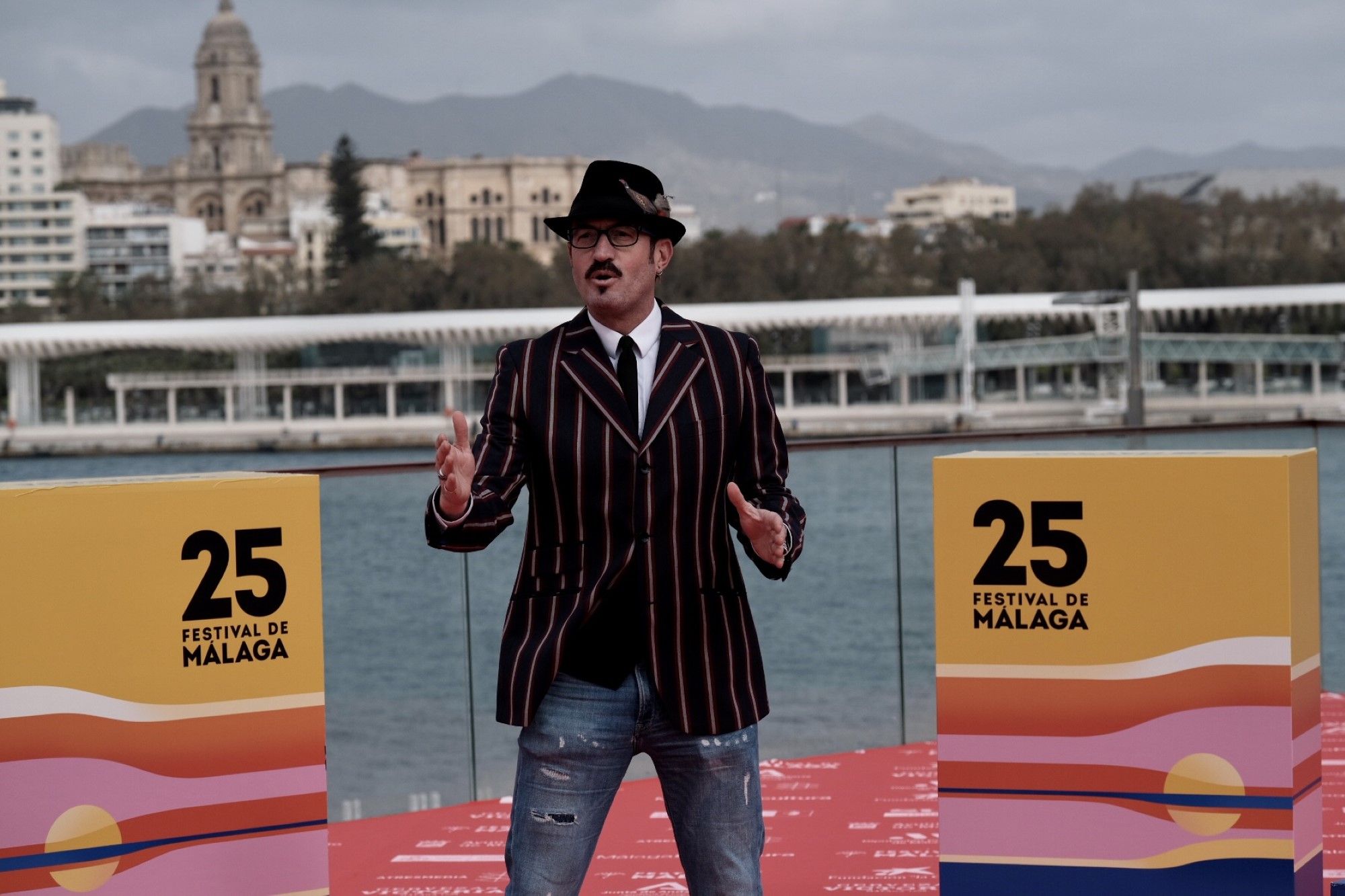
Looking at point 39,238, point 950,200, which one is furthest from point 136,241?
point 950,200

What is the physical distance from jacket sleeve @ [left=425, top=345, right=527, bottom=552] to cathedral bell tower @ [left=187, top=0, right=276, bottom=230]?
445 feet

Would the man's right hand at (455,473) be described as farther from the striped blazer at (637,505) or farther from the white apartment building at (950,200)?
the white apartment building at (950,200)

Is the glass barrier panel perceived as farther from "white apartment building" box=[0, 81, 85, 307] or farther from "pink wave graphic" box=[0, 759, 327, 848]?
"white apartment building" box=[0, 81, 85, 307]

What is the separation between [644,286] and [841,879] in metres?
1.48

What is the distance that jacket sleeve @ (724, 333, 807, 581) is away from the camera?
2.06 metres

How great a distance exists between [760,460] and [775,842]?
156cm

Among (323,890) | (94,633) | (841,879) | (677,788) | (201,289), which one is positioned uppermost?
(201,289)

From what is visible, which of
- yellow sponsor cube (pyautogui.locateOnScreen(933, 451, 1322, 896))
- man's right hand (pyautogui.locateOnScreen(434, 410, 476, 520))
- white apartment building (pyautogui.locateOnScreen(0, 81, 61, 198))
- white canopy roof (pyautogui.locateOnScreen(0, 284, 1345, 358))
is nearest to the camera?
man's right hand (pyautogui.locateOnScreen(434, 410, 476, 520))

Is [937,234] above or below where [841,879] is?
above

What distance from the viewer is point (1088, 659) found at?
2406mm

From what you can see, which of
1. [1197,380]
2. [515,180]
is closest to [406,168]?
[515,180]

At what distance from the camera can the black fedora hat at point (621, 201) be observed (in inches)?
79.8

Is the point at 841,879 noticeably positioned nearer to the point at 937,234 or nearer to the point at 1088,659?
the point at 1088,659

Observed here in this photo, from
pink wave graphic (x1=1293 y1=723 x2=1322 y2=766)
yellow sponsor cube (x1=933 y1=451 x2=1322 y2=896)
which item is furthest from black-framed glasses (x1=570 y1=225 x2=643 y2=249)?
pink wave graphic (x1=1293 y1=723 x2=1322 y2=766)
